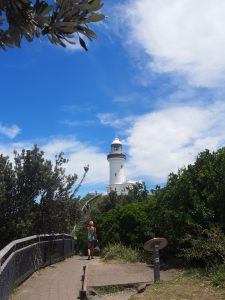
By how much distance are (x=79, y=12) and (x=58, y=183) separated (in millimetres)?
16129

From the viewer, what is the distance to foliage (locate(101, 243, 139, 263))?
1689 cm

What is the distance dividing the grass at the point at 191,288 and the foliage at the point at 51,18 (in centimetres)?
665

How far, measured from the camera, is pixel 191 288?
9.97 meters

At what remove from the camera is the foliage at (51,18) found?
11.1 ft

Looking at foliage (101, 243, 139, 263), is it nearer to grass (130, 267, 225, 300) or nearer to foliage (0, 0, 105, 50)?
grass (130, 267, 225, 300)

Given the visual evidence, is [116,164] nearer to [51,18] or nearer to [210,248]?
[210,248]

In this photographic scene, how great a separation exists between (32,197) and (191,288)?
1008 cm

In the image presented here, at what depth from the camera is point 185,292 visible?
9617mm

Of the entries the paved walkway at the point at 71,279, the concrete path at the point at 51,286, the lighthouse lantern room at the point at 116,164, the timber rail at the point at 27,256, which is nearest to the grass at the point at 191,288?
the paved walkway at the point at 71,279

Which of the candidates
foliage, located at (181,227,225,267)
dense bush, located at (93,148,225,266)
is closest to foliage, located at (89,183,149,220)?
dense bush, located at (93,148,225,266)

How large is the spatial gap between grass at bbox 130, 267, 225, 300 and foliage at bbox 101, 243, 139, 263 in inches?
214

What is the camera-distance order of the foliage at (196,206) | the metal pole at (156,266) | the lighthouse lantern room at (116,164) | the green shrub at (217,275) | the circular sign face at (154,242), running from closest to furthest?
1. the green shrub at (217,275)
2. the metal pole at (156,266)
3. the circular sign face at (154,242)
4. the foliage at (196,206)
5. the lighthouse lantern room at (116,164)

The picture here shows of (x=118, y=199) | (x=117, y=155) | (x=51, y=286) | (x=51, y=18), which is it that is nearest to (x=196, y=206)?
(x=51, y=286)

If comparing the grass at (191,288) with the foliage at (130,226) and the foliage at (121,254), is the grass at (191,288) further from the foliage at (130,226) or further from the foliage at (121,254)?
the foliage at (130,226)
